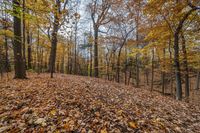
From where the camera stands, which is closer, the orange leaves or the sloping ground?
the sloping ground

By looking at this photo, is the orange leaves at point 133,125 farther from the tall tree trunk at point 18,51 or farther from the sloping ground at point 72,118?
the tall tree trunk at point 18,51

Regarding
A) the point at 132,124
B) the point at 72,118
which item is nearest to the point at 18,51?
the point at 72,118

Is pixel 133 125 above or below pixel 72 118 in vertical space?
below

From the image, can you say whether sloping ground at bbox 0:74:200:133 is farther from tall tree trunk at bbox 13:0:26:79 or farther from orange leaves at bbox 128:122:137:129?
tall tree trunk at bbox 13:0:26:79

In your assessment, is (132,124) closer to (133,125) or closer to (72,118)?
(133,125)

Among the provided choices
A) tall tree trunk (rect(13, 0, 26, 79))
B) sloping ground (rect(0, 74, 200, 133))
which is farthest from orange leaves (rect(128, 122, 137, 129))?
→ tall tree trunk (rect(13, 0, 26, 79))

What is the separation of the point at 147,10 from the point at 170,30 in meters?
2.33

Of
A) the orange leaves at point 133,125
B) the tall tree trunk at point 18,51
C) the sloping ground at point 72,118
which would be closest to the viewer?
the sloping ground at point 72,118

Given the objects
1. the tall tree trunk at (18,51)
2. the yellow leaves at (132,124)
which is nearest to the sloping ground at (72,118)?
the yellow leaves at (132,124)

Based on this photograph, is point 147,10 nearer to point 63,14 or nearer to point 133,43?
point 63,14

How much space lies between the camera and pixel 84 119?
11.5 feet

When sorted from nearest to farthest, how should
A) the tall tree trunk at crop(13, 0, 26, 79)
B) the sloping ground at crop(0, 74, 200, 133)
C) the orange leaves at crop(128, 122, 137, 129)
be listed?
1. the sloping ground at crop(0, 74, 200, 133)
2. the orange leaves at crop(128, 122, 137, 129)
3. the tall tree trunk at crop(13, 0, 26, 79)

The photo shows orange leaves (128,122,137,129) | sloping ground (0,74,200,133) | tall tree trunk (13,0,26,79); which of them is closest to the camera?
sloping ground (0,74,200,133)

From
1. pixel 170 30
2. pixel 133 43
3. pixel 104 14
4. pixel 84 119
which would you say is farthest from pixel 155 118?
pixel 104 14
